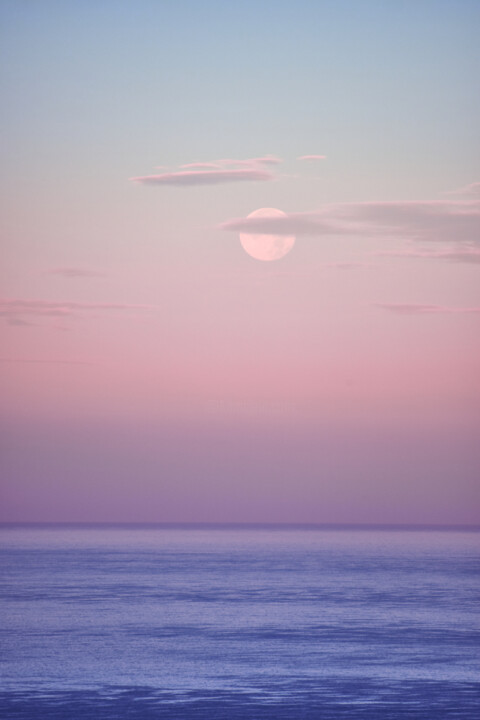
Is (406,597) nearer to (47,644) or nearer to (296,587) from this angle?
(296,587)

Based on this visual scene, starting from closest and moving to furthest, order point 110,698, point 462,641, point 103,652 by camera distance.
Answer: point 110,698 < point 103,652 < point 462,641

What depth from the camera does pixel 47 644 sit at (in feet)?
190

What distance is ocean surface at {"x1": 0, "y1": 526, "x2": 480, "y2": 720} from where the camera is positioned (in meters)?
40.5

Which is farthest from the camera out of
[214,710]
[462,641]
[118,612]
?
[118,612]

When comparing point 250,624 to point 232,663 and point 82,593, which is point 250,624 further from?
point 82,593

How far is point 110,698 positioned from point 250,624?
27981 millimetres

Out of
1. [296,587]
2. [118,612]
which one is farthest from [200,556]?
[118,612]

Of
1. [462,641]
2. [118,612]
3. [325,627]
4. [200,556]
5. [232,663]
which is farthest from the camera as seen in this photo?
[200,556]

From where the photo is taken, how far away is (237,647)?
5744 centimetres

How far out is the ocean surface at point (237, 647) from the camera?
40500mm

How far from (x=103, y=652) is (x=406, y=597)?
39.7 m

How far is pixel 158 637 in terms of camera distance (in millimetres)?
62312

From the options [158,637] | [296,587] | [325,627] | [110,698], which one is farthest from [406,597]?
[110,698]

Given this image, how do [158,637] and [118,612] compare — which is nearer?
[158,637]
